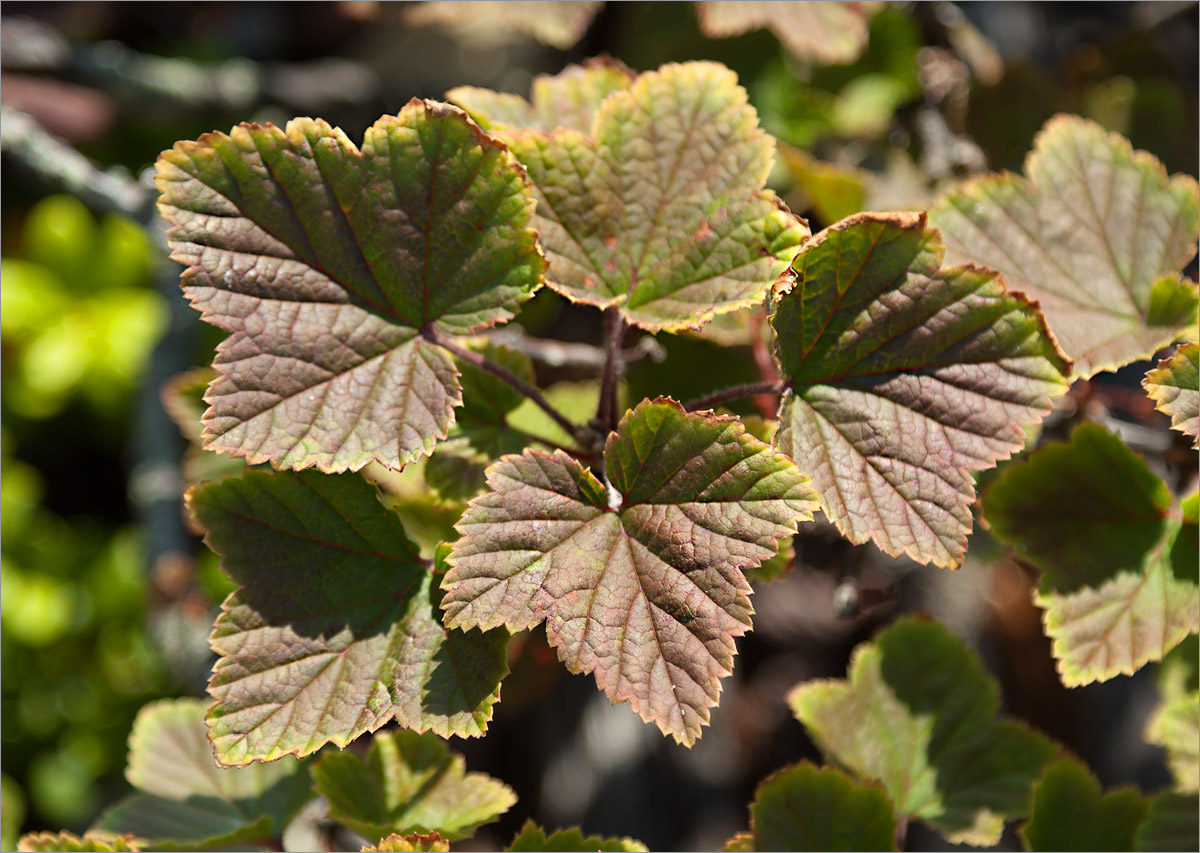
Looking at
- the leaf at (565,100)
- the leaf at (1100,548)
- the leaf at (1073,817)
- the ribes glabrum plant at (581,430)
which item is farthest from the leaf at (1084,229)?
the leaf at (1073,817)

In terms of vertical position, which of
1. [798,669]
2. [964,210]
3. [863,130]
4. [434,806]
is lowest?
[798,669]

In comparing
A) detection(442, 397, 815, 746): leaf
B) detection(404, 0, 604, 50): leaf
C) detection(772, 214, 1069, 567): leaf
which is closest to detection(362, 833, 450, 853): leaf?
detection(442, 397, 815, 746): leaf

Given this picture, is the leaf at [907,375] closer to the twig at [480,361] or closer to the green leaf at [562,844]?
the twig at [480,361]

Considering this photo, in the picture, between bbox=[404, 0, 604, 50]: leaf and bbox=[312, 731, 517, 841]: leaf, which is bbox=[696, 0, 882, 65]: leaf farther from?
bbox=[312, 731, 517, 841]: leaf

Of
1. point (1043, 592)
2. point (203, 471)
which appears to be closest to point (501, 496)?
point (1043, 592)

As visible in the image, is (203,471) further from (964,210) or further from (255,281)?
(964,210)
